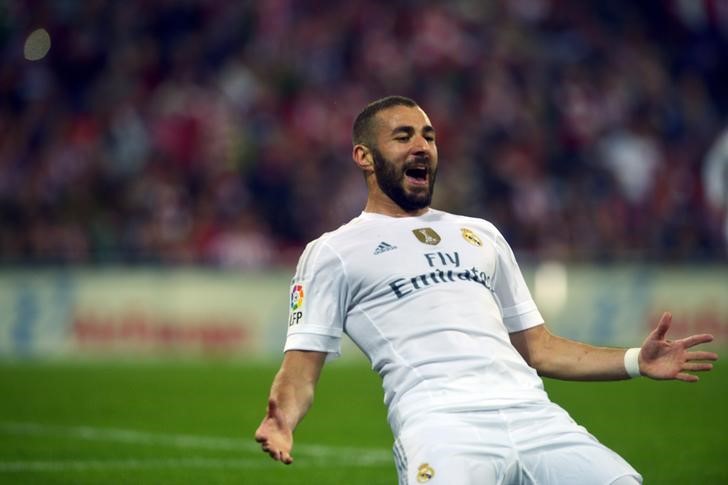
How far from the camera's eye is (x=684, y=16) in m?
24.0

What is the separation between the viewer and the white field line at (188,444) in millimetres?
8809

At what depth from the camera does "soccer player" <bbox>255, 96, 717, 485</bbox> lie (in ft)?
15.8

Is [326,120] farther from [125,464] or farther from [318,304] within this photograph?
[318,304]

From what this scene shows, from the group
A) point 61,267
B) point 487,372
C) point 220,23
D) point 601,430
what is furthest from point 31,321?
point 487,372

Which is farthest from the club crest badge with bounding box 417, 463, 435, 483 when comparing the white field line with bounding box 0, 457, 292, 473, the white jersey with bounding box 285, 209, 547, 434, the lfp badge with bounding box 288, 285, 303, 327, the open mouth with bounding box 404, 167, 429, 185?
the white field line with bounding box 0, 457, 292, 473

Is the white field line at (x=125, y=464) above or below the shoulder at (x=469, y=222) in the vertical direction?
below

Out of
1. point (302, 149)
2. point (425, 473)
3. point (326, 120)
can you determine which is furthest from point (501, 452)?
point (326, 120)

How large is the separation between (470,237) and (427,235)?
0.20 meters

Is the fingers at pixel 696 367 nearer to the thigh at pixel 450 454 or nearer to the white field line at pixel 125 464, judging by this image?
the thigh at pixel 450 454

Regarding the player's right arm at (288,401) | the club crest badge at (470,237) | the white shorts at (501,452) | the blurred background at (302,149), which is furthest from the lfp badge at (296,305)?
the blurred background at (302,149)

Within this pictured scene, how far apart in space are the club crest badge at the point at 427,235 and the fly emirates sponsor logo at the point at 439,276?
3.1 inches

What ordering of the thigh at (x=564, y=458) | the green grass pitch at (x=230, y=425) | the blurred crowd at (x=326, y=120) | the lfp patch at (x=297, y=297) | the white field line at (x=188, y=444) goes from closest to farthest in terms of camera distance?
the thigh at (x=564, y=458), the lfp patch at (x=297, y=297), the green grass pitch at (x=230, y=425), the white field line at (x=188, y=444), the blurred crowd at (x=326, y=120)

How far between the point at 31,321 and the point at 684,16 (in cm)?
1383

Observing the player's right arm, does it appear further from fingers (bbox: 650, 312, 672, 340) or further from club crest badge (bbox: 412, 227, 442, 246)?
fingers (bbox: 650, 312, 672, 340)
